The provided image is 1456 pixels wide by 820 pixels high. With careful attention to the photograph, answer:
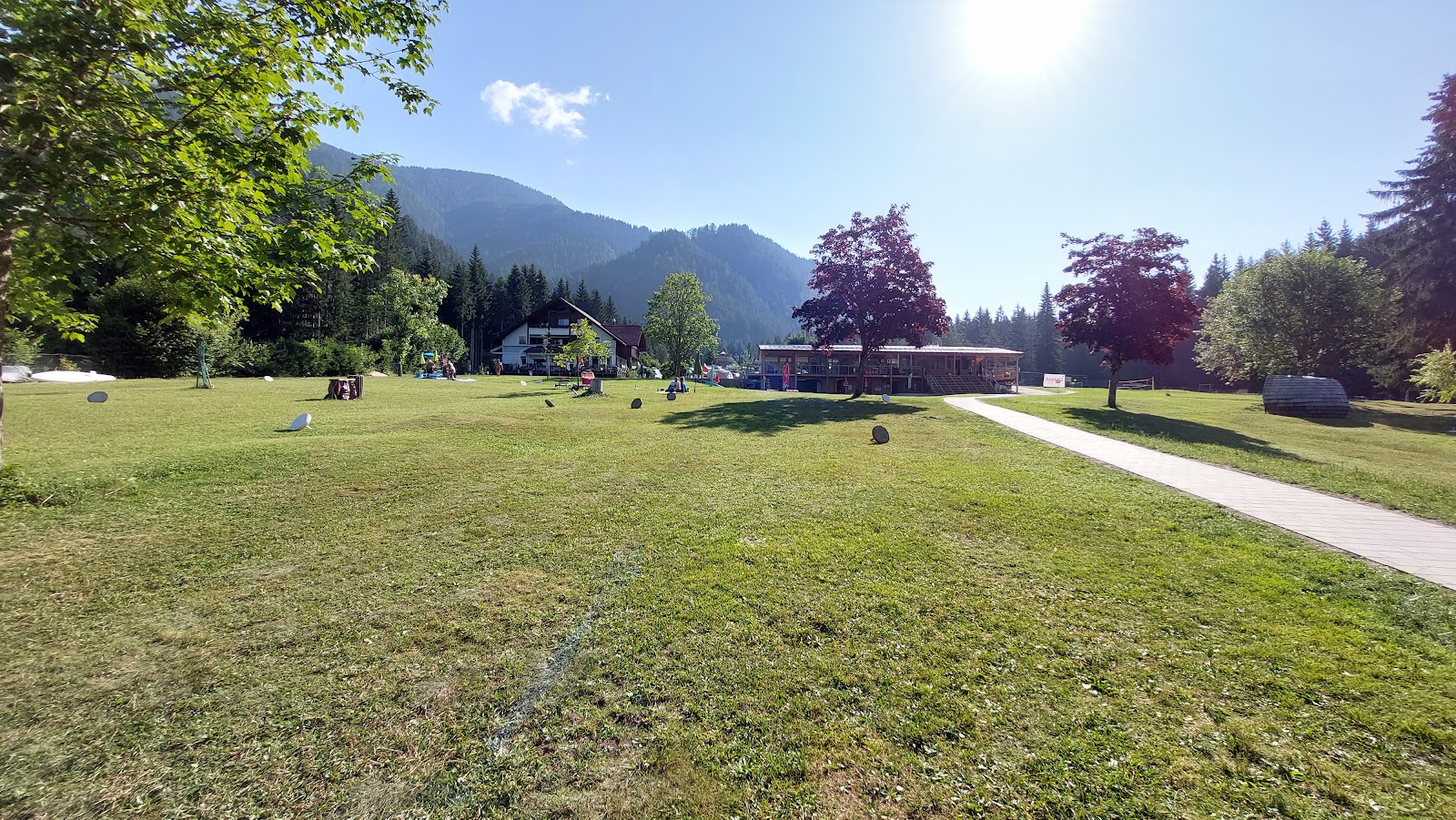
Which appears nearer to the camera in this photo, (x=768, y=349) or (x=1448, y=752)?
(x=1448, y=752)

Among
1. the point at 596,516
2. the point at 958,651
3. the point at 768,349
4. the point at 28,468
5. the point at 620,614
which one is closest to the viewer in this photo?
the point at 958,651

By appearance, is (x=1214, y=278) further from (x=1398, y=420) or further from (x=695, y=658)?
(x=695, y=658)

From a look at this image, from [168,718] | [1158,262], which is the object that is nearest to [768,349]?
[1158,262]

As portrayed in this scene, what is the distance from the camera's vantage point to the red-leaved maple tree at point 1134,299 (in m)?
22.7

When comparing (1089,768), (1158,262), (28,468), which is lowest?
(1089,768)

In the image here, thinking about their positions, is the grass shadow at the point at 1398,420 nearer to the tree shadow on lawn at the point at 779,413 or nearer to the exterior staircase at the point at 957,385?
the tree shadow on lawn at the point at 779,413

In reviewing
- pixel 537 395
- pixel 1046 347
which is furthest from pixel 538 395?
pixel 1046 347

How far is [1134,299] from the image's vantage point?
22953mm

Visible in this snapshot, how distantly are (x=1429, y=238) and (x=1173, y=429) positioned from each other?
34.0 meters

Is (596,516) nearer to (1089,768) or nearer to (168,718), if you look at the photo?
(168,718)

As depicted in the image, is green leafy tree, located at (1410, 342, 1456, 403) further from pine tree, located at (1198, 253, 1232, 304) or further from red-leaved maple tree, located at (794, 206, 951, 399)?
pine tree, located at (1198, 253, 1232, 304)

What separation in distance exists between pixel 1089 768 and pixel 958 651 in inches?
42.1

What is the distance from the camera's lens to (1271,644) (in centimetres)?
379

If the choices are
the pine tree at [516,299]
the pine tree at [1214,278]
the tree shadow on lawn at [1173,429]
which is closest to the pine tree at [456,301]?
→ the pine tree at [516,299]
